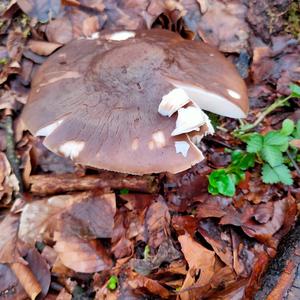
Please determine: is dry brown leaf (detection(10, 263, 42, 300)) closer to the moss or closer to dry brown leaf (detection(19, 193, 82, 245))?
dry brown leaf (detection(19, 193, 82, 245))

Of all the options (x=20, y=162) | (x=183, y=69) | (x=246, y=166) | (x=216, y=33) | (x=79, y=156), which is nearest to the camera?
(x=79, y=156)

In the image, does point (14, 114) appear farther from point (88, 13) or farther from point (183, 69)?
point (183, 69)

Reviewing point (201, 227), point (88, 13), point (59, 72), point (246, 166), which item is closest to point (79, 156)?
point (59, 72)

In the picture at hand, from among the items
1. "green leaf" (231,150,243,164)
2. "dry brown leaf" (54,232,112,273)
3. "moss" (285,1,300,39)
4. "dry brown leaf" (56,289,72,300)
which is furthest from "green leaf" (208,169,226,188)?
"moss" (285,1,300,39)

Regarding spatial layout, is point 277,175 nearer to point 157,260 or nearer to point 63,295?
point 157,260

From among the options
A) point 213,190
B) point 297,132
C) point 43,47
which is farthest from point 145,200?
point 43,47

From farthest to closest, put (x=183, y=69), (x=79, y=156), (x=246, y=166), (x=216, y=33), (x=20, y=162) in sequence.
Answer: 1. (x=216, y=33)
2. (x=20, y=162)
3. (x=246, y=166)
4. (x=183, y=69)
5. (x=79, y=156)
